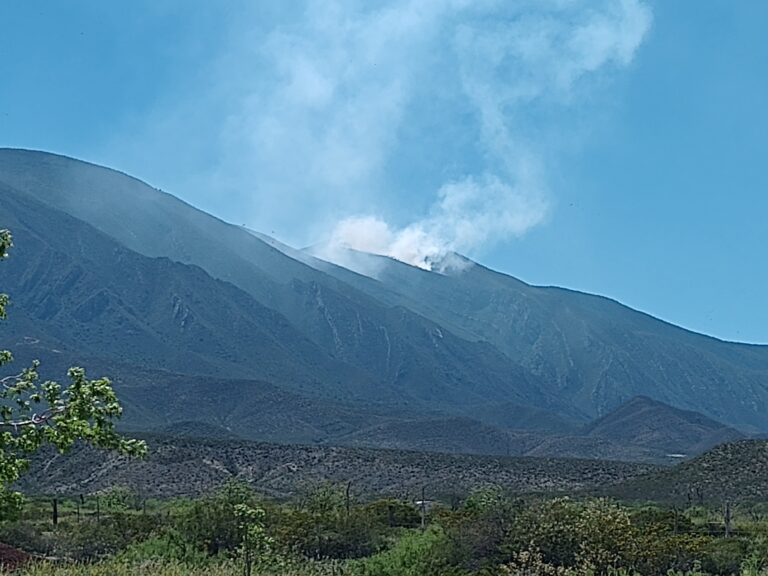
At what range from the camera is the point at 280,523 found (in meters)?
32.7

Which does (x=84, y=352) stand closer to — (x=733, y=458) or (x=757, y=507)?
(x=733, y=458)

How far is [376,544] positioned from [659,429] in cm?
12890

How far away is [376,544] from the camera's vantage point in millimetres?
32469

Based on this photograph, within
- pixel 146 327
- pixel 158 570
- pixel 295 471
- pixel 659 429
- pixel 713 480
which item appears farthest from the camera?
pixel 146 327

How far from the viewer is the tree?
1038 cm

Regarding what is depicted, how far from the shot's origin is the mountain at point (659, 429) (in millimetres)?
145625

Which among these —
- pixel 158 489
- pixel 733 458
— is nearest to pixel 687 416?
pixel 733 458

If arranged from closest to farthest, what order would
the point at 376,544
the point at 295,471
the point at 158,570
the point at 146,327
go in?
the point at 158,570 → the point at 376,544 → the point at 295,471 → the point at 146,327

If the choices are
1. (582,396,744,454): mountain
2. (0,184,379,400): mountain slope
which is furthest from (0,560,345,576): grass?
(0,184,379,400): mountain slope

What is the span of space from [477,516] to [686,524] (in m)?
9.24

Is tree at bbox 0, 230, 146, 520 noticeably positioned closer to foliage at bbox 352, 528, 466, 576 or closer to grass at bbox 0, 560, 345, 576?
grass at bbox 0, 560, 345, 576

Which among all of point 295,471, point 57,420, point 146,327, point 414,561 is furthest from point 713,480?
point 146,327

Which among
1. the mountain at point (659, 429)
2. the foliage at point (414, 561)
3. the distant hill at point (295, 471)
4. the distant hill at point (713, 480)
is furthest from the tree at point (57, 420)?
the mountain at point (659, 429)

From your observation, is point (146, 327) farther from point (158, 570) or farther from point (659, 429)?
point (158, 570)
